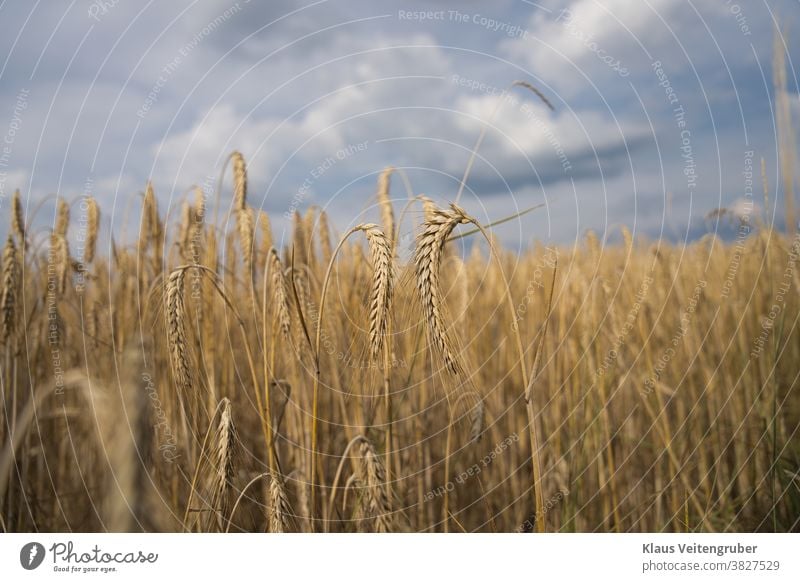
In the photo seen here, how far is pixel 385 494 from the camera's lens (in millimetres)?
1638

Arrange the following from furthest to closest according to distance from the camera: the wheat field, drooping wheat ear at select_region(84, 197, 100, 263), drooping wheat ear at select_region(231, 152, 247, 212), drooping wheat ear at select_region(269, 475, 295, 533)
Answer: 1. drooping wheat ear at select_region(84, 197, 100, 263)
2. drooping wheat ear at select_region(231, 152, 247, 212)
3. the wheat field
4. drooping wheat ear at select_region(269, 475, 295, 533)

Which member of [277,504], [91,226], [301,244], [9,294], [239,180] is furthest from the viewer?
[301,244]

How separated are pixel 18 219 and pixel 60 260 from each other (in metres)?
0.22

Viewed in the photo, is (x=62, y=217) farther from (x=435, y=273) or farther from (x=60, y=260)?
(x=435, y=273)

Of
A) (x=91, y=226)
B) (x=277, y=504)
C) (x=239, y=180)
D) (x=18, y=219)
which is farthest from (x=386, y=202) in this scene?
(x=18, y=219)

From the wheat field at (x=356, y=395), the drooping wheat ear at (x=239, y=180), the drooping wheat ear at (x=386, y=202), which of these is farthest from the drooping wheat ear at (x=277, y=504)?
the drooping wheat ear at (x=239, y=180)

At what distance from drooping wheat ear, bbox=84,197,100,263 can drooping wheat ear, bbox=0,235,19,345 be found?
0.35 metres

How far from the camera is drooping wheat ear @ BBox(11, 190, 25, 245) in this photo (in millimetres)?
1973

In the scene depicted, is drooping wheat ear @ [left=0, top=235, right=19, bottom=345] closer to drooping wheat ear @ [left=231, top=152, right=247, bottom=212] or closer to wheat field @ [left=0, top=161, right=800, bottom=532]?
wheat field @ [left=0, top=161, right=800, bottom=532]

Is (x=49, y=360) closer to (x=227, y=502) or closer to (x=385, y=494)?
(x=227, y=502)

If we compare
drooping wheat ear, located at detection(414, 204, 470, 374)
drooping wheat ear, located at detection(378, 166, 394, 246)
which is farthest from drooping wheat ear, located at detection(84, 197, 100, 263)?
drooping wheat ear, located at detection(414, 204, 470, 374)

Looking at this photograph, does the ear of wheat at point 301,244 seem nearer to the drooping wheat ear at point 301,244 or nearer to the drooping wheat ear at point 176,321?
the drooping wheat ear at point 301,244

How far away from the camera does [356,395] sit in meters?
2.09
